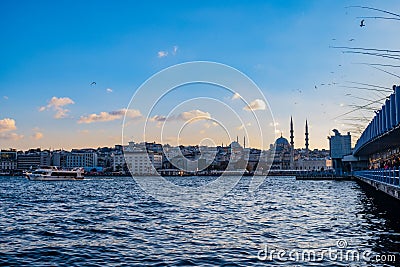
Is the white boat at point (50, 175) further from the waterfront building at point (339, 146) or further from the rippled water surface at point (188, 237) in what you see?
the rippled water surface at point (188, 237)

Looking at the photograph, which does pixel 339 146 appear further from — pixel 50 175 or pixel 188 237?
pixel 188 237

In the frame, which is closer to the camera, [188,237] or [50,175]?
[188,237]

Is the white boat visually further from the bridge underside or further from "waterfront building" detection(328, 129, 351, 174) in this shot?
the bridge underside

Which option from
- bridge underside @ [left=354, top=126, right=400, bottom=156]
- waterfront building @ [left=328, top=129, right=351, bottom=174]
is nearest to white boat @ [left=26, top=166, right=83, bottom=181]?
waterfront building @ [left=328, top=129, right=351, bottom=174]

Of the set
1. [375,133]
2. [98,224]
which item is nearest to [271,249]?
[98,224]

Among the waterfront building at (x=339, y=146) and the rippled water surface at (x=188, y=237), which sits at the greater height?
the waterfront building at (x=339, y=146)

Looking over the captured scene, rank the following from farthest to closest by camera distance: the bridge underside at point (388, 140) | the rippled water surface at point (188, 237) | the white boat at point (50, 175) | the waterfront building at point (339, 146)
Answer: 1. the white boat at point (50, 175)
2. the waterfront building at point (339, 146)
3. the bridge underside at point (388, 140)
4. the rippled water surface at point (188, 237)

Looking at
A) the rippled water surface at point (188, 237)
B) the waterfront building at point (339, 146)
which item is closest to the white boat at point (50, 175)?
the waterfront building at point (339, 146)

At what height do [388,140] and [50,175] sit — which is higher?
[388,140]

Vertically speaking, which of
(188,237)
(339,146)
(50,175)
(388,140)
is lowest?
(188,237)

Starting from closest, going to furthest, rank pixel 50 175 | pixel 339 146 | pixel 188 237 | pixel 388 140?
1. pixel 188 237
2. pixel 388 140
3. pixel 339 146
4. pixel 50 175

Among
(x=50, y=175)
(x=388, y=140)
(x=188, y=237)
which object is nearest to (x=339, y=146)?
(x=50, y=175)

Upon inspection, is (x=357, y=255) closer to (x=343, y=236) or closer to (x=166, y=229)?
(x=343, y=236)

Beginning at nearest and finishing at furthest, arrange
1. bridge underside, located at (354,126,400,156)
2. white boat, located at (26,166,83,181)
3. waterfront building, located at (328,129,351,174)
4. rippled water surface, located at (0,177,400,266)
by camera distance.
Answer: rippled water surface, located at (0,177,400,266)
bridge underside, located at (354,126,400,156)
waterfront building, located at (328,129,351,174)
white boat, located at (26,166,83,181)
